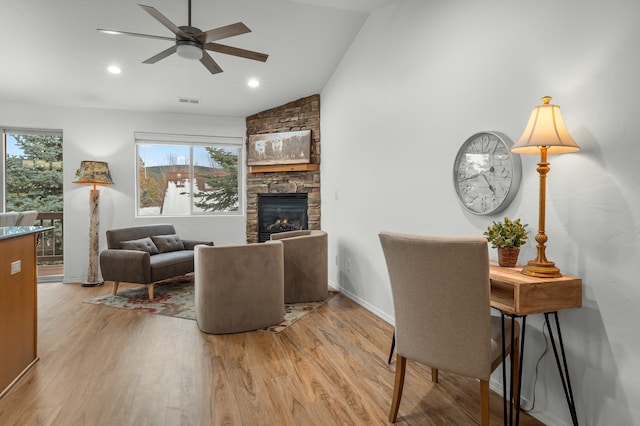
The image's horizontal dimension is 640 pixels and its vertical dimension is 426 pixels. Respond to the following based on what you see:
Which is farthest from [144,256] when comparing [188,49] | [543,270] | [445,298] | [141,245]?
[543,270]

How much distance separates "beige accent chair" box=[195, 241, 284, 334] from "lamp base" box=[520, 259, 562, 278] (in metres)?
2.11

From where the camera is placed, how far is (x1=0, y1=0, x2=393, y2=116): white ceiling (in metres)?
3.26

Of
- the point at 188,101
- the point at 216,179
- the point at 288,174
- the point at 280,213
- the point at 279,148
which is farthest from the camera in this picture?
the point at 216,179

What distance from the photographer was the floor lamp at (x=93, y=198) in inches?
189

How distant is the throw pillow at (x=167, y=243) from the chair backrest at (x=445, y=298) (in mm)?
3864

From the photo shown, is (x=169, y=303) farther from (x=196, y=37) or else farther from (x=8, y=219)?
(x=196, y=37)

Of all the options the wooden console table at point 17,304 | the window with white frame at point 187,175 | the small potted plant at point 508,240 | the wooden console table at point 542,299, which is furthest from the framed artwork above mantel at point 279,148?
the wooden console table at point 542,299

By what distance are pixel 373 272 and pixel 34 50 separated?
408 centimetres

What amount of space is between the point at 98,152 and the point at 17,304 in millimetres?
3411

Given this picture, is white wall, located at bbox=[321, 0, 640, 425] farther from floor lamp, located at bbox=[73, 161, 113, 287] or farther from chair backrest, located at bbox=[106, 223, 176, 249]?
floor lamp, located at bbox=[73, 161, 113, 287]

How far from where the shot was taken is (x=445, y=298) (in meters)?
1.68

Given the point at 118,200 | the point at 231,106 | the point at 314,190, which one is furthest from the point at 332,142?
A: the point at 118,200

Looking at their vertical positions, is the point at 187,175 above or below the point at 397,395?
above

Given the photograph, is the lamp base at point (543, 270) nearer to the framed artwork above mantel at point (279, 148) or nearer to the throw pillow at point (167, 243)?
the framed artwork above mantel at point (279, 148)
